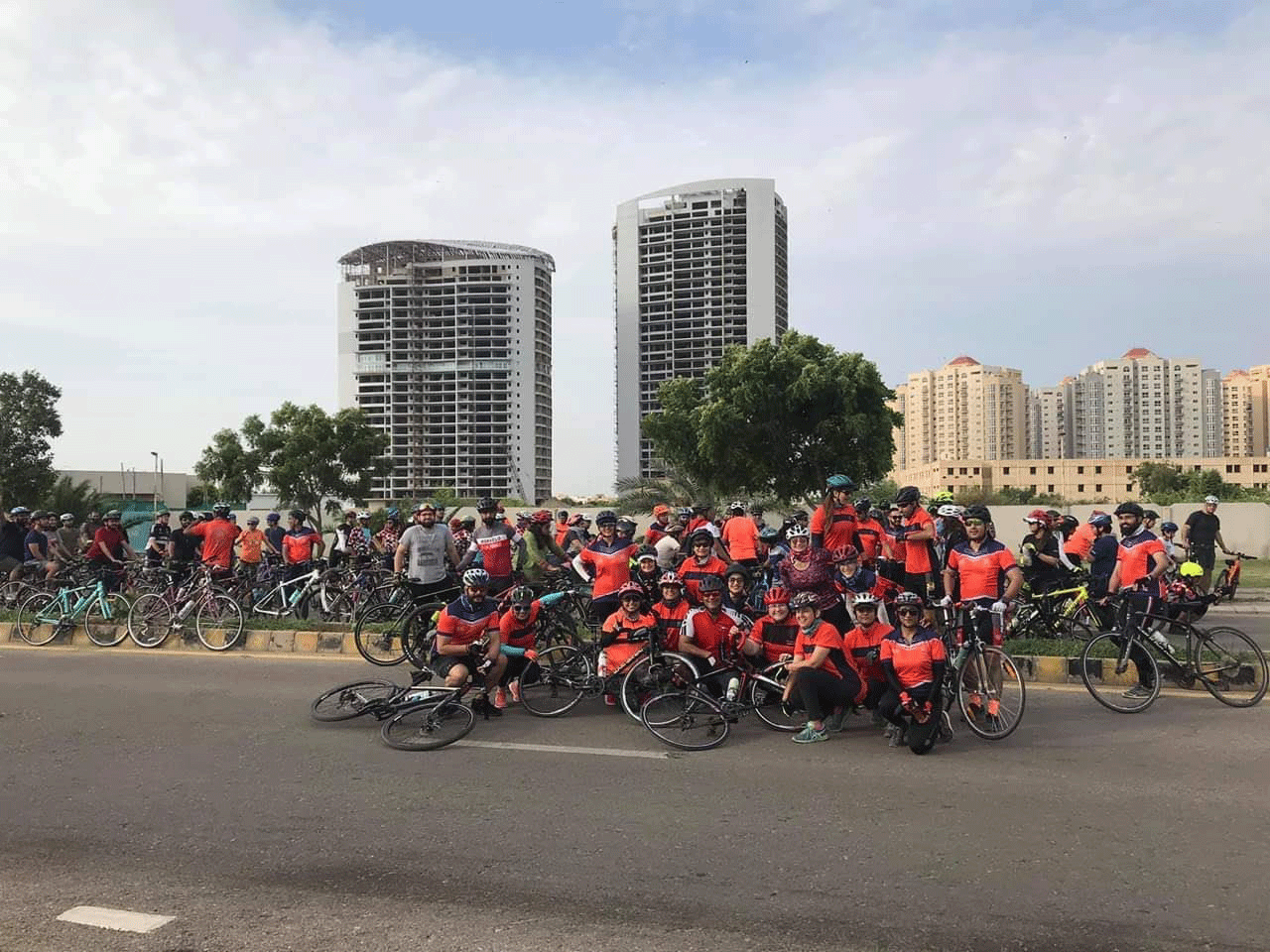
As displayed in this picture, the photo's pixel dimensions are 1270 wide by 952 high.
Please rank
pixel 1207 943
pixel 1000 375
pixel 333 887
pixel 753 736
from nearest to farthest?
1. pixel 1207 943
2. pixel 333 887
3. pixel 753 736
4. pixel 1000 375

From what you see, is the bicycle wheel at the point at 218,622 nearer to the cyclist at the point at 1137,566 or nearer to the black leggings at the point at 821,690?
the black leggings at the point at 821,690

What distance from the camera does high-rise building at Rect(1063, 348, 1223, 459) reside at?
121 metres

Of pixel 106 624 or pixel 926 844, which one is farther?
pixel 106 624

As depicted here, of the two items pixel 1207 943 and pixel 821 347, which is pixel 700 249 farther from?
pixel 1207 943

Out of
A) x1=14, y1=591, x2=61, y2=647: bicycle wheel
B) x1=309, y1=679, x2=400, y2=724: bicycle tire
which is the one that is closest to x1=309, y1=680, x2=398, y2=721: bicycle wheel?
x1=309, y1=679, x2=400, y2=724: bicycle tire

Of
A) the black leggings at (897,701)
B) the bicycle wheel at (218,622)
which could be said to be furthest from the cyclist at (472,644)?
the bicycle wheel at (218,622)

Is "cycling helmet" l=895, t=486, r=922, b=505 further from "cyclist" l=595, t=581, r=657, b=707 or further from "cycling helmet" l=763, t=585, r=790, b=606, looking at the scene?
"cyclist" l=595, t=581, r=657, b=707

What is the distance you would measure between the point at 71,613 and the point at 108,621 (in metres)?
0.54

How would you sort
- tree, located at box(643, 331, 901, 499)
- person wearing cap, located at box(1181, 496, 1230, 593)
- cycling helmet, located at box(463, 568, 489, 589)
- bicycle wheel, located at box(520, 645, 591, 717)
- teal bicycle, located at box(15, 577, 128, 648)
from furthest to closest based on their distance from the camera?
tree, located at box(643, 331, 901, 499) → person wearing cap, located at box(1181, 496, 1230, 593) → teal bicycle, located at box(15, 577, 128, 648) → bicycle wheel, located at box(520, 645, 591, 717) → cycling helmet, located at box(463, 568, 489, 589)

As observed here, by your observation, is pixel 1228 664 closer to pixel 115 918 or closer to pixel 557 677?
pixel 557 677

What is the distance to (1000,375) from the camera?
125 metres

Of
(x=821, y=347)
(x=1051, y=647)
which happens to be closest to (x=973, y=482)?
(x=821, y=347)

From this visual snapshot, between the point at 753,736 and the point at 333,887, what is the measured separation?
149 inches

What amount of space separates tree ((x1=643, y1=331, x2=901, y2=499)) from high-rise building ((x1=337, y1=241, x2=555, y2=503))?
238ft
